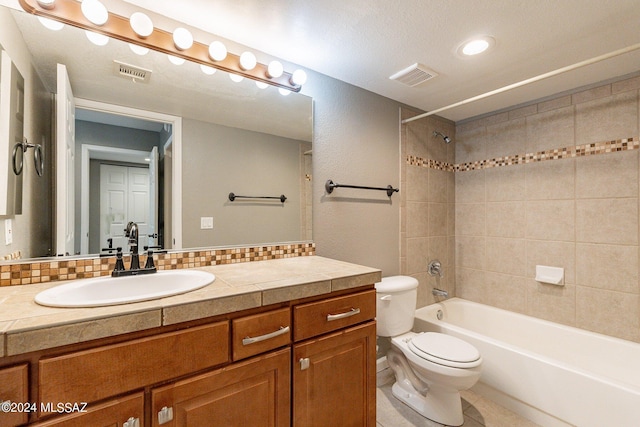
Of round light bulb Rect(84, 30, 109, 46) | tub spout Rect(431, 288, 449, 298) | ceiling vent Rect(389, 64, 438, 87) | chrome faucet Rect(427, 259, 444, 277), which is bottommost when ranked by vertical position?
tub spout Rect(431, 288, 449, 298)

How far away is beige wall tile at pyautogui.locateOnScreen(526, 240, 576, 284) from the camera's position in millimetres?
2119

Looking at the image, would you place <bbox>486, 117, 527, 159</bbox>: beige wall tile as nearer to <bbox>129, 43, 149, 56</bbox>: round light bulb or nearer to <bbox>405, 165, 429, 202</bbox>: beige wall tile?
<bbox>405, 165, 429, 202</bbox>: beige wall tile

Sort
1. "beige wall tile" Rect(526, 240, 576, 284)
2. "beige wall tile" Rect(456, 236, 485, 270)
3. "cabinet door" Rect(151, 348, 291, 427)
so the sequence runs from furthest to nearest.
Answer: "beige wall tile" Rect(456, 236, 485, 270), "beige wall tile" Rect(526, 240, 576, 284), "cabinet door" Rect(151, 348, 291, 427)

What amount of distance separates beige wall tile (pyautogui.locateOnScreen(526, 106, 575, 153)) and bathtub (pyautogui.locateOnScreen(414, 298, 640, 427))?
1400 mm

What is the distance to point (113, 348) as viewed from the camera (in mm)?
758

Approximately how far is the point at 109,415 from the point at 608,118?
3.09 m

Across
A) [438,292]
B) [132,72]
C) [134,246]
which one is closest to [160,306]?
[134,246]

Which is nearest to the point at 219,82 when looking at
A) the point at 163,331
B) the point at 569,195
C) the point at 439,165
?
the point at 163,331

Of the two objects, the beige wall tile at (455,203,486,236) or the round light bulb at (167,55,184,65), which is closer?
the round light bulb at (167,55,184,65)

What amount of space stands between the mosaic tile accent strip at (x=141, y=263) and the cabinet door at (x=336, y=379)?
663mm

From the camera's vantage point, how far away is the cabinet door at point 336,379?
1102 mm

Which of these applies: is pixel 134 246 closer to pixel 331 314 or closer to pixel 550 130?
pixel 331 314

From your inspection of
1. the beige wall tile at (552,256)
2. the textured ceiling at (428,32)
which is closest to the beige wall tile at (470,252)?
the beige wall tile at (552,256)

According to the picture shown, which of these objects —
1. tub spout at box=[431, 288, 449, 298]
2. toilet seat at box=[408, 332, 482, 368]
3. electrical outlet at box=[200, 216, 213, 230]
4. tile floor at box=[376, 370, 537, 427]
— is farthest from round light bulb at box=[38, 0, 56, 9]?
tub spout at box=[431, 288, 449, 298]
